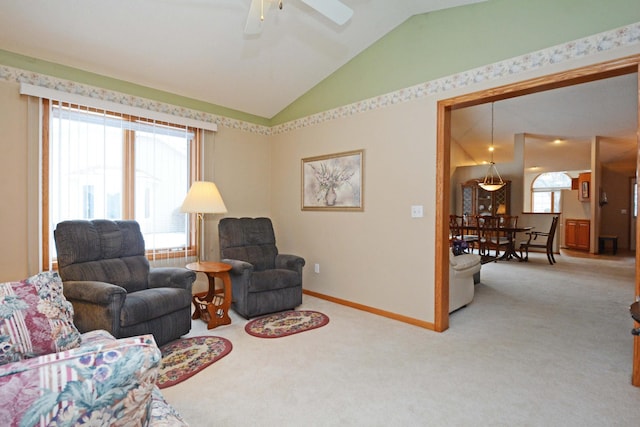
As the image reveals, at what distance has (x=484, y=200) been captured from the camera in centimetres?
837

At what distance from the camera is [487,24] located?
285 centimetres

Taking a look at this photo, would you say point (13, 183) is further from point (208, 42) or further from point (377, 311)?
point (377, 311)

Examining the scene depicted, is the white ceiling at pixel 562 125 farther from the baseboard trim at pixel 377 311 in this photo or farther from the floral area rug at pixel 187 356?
the floral area rug at pixel 187 356

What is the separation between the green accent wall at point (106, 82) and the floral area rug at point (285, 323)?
9.02 feet

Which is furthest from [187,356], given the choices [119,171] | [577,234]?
[577,234]

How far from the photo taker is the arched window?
1104 cm

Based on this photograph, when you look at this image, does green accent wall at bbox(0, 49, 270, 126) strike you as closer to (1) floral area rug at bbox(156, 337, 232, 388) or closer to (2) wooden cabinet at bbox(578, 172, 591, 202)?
(1) floral area rug at bbox(156, 337, 232, 388)

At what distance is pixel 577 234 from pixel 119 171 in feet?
34.7

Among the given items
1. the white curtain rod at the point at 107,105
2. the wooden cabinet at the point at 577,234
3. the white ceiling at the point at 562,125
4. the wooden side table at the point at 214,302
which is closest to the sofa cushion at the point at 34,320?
the wooden side table at the point at 214,302

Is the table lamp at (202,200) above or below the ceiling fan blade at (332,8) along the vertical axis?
below

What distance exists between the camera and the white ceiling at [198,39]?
2.70 meters

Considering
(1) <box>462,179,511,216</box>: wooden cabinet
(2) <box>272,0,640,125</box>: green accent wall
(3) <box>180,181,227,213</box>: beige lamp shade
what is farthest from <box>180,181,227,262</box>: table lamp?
(1) <box>462,179,511,216</box>: wooden cabinet

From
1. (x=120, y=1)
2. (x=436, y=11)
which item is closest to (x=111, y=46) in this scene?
(x=120, y=1)

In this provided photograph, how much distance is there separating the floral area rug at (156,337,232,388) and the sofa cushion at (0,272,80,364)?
3.50ft
